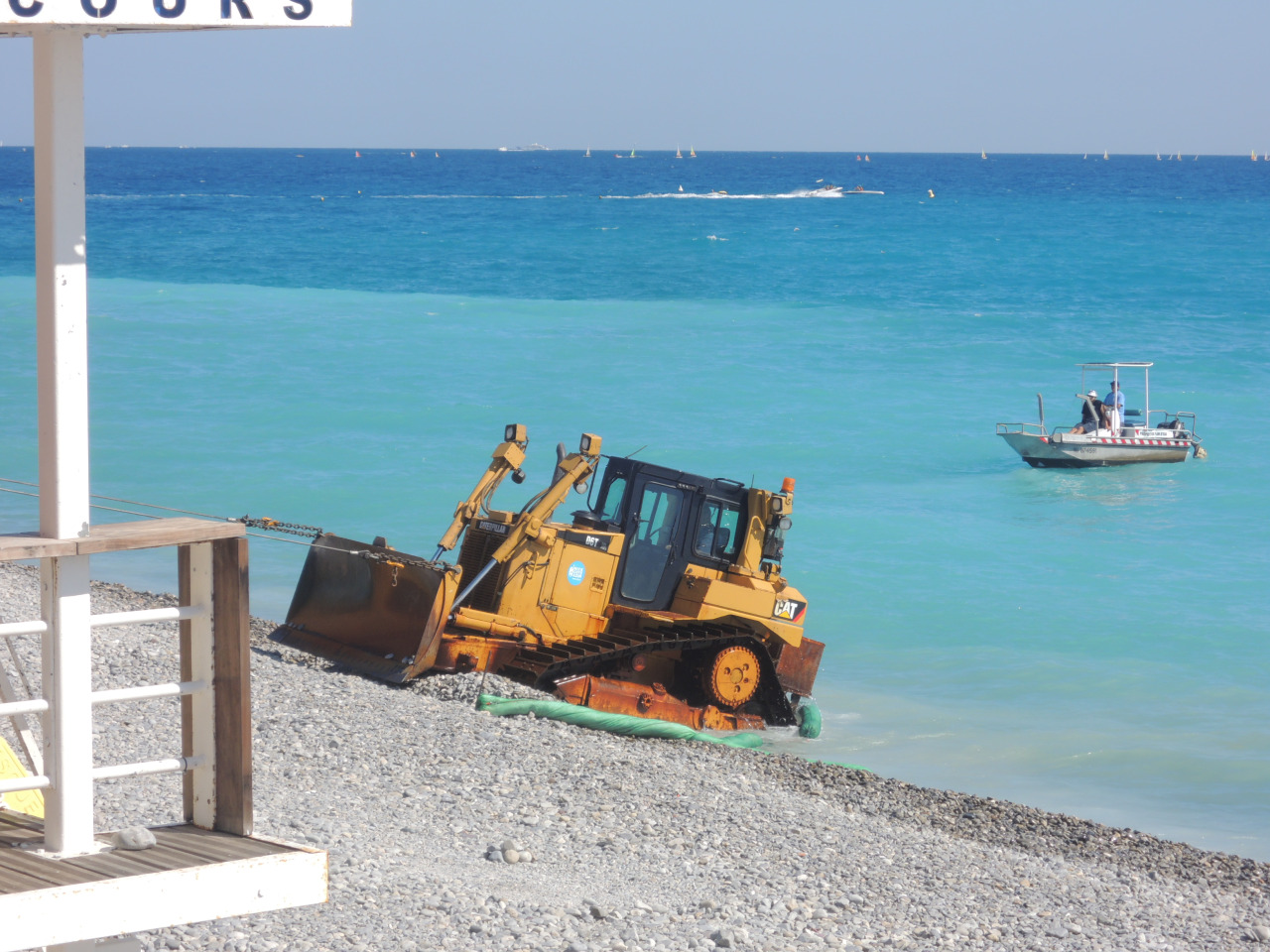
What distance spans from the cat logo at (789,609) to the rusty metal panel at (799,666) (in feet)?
1.05

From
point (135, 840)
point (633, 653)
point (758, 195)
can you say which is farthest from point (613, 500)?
point (758, 195)

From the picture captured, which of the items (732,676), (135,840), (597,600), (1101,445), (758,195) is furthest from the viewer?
(758,195)

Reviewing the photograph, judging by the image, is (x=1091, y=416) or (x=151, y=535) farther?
(x=1091, y=416)

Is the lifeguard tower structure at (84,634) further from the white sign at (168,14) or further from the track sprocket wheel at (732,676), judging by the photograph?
the track sprocket wheel at (732,676)

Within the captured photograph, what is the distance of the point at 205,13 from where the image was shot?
362cm

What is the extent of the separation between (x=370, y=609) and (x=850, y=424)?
2727 cm

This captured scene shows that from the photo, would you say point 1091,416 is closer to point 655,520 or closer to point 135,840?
point 655,520

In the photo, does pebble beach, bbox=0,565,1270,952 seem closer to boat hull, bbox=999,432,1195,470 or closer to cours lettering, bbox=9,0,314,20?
cours lettering, bbox=9,0,314,20

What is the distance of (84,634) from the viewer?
146 inches

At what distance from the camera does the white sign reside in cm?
344

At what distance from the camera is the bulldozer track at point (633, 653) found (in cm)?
1343

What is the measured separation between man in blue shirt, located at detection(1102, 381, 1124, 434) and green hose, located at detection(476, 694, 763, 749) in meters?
21.3

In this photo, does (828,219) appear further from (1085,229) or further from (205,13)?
(205,13)

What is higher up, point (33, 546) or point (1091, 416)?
point (1091, 416)
